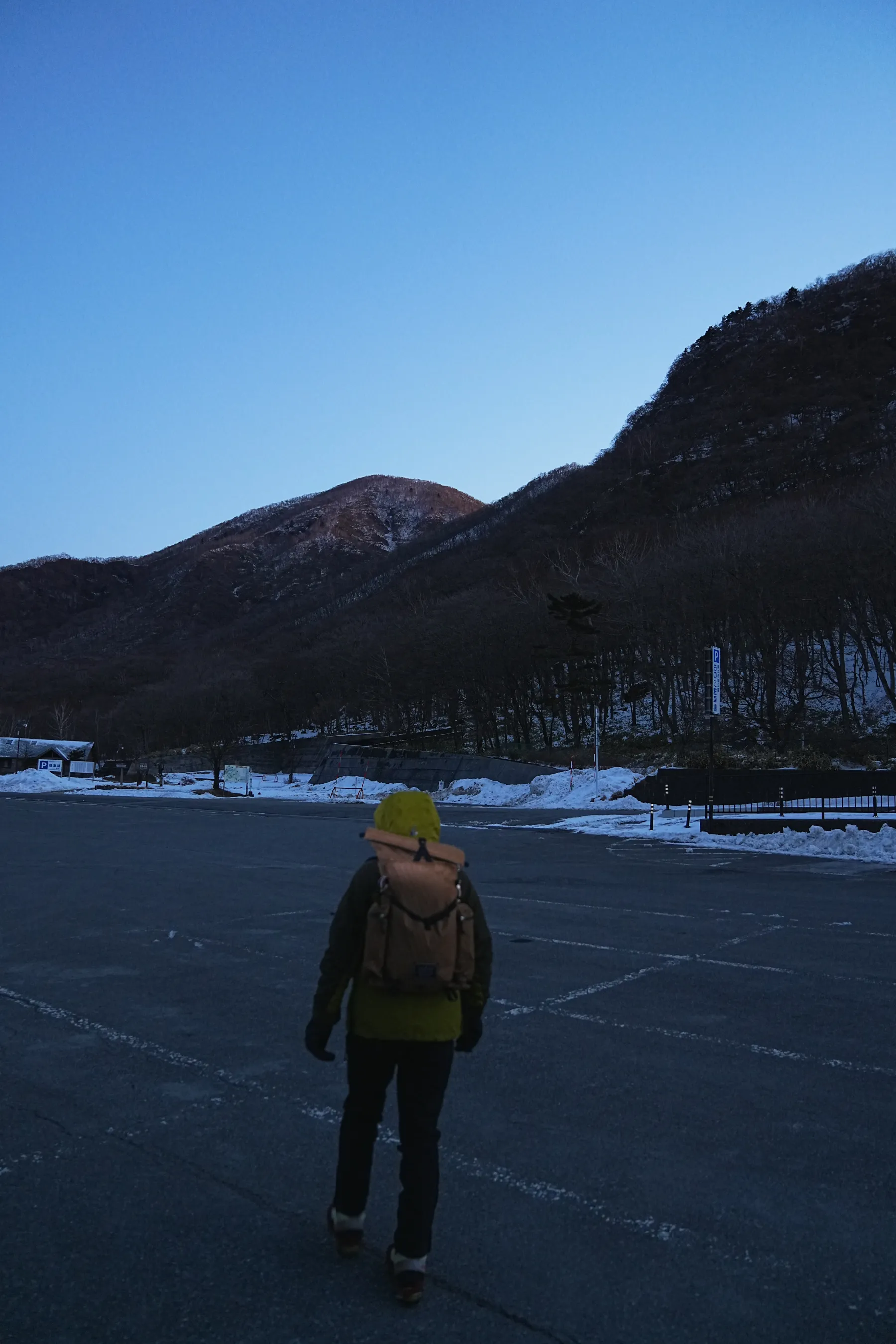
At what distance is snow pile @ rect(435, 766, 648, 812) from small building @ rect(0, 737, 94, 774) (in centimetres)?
5500

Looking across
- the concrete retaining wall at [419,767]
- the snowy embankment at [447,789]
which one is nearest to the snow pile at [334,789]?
the snowy embankment at [447,789]

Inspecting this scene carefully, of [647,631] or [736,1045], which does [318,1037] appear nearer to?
[736,1045]

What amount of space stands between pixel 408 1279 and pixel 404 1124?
0.48 metres

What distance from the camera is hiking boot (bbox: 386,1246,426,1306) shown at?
10.6 ft

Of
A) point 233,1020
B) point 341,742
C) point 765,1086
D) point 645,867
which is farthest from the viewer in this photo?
point 341,742

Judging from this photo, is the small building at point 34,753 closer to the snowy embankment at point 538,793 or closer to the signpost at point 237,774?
Result: the signpost at point 237,774

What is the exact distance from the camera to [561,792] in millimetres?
37969

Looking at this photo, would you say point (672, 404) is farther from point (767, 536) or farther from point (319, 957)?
point (319, 957)

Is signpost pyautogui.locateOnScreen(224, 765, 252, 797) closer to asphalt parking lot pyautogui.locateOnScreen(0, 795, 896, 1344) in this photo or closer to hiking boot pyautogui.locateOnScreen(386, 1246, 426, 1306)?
asphalt parking lot pyautogui.locateOnScreen(0, 795, 896, 1344)

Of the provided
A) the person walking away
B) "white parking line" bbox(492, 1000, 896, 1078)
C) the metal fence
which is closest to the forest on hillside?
the metal fence

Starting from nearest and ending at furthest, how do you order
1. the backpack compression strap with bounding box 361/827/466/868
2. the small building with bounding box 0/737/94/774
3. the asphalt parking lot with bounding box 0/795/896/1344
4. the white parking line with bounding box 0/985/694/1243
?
the asphalt parking lot with bounding box 0/795/896/1344
the backpack compression strap with bounding box 361/827/466/868
the white parking line with bounding box 0/985/694/1243
the small building with bounding box 0/737/94/774

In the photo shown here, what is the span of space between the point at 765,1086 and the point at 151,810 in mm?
33664

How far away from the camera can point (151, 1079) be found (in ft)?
18.4

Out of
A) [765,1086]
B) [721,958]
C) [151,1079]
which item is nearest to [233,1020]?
[151,1079]
